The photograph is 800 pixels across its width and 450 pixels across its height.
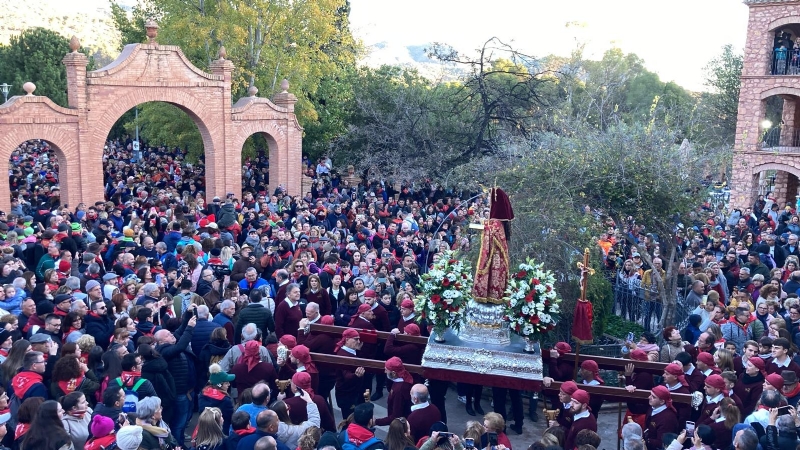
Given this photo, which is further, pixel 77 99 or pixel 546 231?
pixel 77 99

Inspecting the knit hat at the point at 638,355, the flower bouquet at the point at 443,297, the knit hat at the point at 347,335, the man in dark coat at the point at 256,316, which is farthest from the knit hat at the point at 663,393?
the man in dark coat at the point at 256,316

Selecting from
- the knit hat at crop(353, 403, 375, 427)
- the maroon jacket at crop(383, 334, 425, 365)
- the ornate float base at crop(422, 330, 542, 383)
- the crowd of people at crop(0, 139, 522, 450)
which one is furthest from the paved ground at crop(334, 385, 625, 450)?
the knit hat at crop(353, 403, 375, 427)

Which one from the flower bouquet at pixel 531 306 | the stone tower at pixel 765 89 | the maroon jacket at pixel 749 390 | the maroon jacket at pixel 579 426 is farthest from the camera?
the stone tower at pixel 765 89

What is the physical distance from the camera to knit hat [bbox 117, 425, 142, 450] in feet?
21.3

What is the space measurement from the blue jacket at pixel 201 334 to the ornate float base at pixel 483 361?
277 cm

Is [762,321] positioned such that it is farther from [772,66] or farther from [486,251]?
[772,66]

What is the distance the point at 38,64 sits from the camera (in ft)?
139

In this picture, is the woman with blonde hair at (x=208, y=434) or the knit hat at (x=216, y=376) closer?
the woman with blonde hair at (x=208, y=434)

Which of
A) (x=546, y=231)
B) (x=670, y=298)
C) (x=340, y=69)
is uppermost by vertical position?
(x=340, y=69)

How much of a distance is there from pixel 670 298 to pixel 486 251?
18.1 feet

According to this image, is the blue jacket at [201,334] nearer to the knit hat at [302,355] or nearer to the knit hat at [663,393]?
the knit hat at [302,355]

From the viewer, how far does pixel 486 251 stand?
1060 centimetres

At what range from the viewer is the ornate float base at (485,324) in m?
10.6

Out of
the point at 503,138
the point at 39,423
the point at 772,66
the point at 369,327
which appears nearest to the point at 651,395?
the point at 369,327
